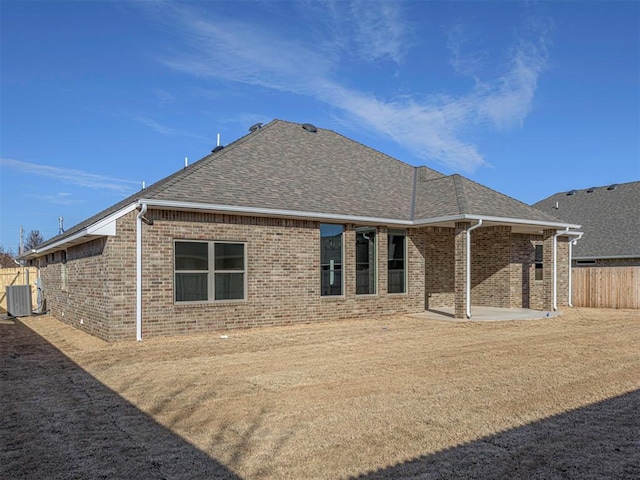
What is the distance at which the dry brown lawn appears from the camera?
4.54 metres

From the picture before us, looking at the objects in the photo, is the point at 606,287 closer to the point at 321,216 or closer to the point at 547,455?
the point at 321,216

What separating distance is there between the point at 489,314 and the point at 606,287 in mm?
7297

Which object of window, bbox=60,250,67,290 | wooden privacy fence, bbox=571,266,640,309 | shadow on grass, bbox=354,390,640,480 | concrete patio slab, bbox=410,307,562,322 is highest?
window, bbox=60,250,67,290

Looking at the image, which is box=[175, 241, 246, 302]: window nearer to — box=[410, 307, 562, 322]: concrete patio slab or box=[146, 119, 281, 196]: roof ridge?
box=[146, 119, 281, 196]: roof ridge

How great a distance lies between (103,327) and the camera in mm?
12211

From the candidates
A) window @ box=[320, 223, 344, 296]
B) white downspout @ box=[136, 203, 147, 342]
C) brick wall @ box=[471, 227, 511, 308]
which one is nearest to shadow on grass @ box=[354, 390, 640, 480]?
white downspout @ box=[136, 203, 147, 342]

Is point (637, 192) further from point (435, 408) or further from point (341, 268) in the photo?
point (435, 408)

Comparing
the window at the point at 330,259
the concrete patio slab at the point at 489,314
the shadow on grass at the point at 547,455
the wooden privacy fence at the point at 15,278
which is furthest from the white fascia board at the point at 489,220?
the wooden privacy fence at the point at 15,278

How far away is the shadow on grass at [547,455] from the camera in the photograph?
14.0 ft

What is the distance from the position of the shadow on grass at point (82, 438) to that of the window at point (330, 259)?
7994 millimetres

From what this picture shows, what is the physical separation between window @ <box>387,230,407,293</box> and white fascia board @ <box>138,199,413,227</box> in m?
0.55

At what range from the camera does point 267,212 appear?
13453 millimetres

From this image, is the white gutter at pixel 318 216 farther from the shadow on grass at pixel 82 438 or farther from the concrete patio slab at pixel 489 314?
the shadow on grass at pixel 82 438

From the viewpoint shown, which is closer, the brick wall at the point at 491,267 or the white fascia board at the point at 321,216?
the white fascia board at the point at 321,216
